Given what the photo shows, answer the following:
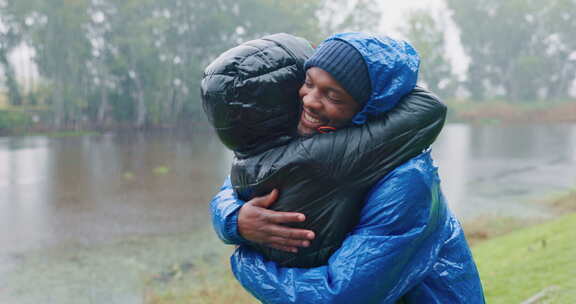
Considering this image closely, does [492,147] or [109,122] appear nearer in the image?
[492,147]

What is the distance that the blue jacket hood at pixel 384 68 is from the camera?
139 cm

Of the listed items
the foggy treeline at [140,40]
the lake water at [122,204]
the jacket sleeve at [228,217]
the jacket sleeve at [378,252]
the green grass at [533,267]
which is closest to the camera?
the jacket sleeve at [378,252]

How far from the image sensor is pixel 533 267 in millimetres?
4324

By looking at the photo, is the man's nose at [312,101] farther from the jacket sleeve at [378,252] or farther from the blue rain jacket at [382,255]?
the jacket sleeve at [378,252]

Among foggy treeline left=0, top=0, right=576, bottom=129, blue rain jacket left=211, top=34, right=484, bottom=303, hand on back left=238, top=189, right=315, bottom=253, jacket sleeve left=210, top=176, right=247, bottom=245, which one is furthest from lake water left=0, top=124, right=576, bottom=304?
foggy treeline left=0, top=0, right=576, bottom=129

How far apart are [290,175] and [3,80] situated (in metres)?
34.5

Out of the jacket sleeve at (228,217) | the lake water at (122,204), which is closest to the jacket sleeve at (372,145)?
the jacket sleeve at (228,217)

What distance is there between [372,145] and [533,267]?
363cm

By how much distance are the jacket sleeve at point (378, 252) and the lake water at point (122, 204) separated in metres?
4.54

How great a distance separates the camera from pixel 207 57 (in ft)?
119

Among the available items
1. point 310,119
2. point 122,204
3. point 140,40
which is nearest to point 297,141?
point 310,119

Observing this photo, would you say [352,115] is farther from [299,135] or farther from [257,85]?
[257,85]

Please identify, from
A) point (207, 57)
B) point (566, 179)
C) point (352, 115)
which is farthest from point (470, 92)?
point (352, 115)

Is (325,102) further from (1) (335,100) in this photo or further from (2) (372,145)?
(2) (372,145)
